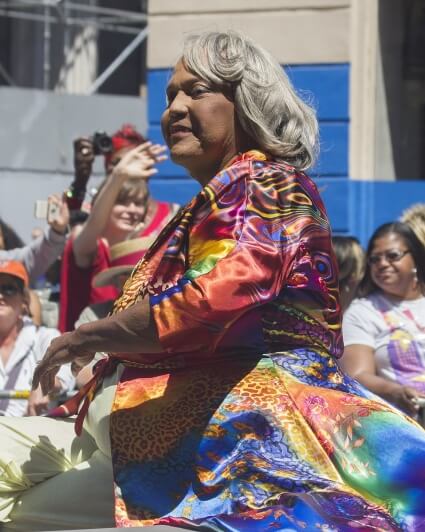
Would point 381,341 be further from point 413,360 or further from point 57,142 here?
point 57,142

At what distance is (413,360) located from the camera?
582 cm

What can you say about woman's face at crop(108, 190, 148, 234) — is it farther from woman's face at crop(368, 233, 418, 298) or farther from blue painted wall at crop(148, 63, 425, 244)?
blue painted wall at crop(148, 63, 425, 244)

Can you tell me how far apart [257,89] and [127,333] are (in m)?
0.72

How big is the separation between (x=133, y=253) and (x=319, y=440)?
277 cm

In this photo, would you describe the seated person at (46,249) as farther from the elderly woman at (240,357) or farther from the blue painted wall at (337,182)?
the elderly woman at (240,357)

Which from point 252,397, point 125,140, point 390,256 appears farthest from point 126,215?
point 252,397

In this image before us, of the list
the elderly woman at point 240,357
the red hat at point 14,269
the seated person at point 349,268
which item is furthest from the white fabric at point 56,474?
the seated person at point 349,268

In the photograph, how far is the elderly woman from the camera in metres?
3.14

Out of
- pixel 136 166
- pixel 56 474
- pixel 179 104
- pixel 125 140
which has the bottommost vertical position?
pixel 56 474

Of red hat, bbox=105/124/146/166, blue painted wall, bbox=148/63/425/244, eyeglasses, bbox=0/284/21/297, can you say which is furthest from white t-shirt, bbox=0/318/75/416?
Answer: blue painted wall, bbox=148/63/425/244

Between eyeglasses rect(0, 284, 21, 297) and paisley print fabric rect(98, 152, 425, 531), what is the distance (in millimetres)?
2579

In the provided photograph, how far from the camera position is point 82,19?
16047 mm

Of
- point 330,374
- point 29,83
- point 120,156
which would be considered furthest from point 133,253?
point 29,83

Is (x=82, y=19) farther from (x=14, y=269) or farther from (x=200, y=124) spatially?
(x=200, y=124)
